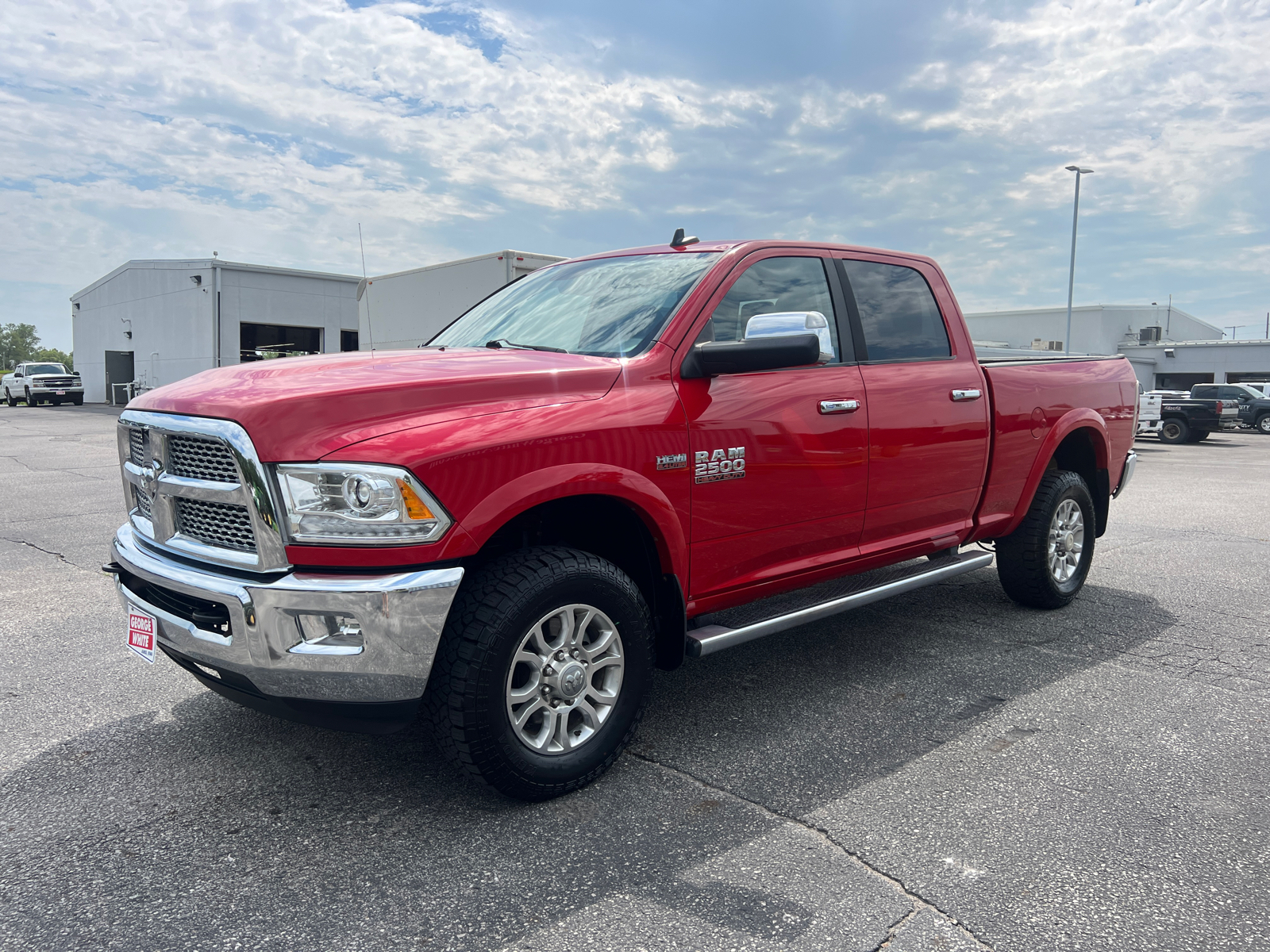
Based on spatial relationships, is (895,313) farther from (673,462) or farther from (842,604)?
(673,462)

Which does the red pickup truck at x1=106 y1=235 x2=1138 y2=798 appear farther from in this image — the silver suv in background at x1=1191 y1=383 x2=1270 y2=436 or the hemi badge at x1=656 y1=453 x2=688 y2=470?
the silver suv in background at x1=1191 y1=383 x2=1270 y2=436

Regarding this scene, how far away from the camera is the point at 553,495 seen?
296 centimetres

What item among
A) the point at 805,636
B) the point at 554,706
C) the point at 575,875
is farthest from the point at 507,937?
the point at 805,636

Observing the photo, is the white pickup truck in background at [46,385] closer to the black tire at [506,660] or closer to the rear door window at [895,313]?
the rear door window at [895,313]

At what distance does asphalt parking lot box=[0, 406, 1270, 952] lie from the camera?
2402 mm

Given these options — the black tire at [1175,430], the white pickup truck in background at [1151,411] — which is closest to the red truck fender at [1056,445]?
the white pickup truck in background at [1151,411]

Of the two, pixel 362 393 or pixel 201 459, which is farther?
pixel 201 459

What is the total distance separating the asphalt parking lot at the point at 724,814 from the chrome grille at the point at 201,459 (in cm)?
108

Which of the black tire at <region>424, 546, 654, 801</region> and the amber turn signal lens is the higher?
the amber turn signal lens

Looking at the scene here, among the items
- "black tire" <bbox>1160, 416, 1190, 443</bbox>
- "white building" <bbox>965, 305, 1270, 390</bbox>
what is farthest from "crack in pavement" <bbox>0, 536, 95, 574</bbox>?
"white building" <bbox>965, 305, 1270, 390</bbox>

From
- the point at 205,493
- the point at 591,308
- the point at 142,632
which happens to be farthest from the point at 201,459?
the point at 591,308

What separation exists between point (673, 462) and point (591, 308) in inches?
37.2

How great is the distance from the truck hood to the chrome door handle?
100cm

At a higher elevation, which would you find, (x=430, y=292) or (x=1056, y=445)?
(x=430, y=292)
